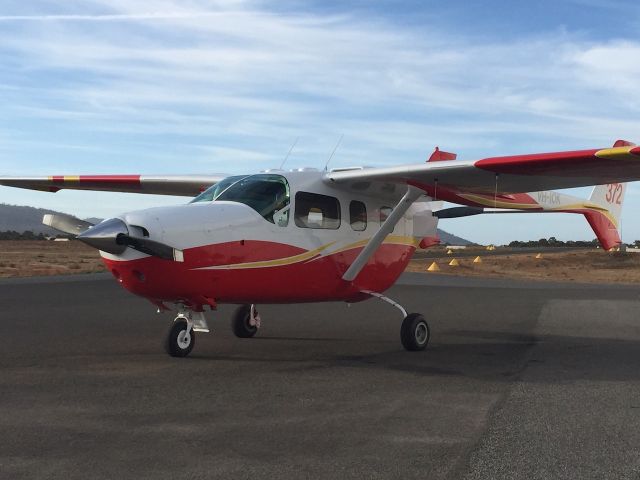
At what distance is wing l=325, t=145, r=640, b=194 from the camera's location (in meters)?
8.81

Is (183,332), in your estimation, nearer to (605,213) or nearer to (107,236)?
(107,236)

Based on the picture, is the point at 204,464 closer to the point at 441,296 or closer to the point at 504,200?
the point at 504,200

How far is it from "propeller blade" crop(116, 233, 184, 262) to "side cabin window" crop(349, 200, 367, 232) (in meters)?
3.35

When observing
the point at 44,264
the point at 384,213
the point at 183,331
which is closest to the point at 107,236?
the point at 183,331

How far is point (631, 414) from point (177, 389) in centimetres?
417

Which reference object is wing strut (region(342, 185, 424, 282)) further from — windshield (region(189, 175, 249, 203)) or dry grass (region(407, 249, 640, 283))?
dry grass (region(407, 249, 640, 283))

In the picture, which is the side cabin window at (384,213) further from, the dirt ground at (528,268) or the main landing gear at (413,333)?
the dirt ground at (528,268)

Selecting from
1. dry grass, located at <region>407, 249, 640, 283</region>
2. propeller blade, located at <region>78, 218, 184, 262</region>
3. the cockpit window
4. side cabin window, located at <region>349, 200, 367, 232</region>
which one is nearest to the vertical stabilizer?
side cabin window, located at <region>349, 200, 367, 232</region>

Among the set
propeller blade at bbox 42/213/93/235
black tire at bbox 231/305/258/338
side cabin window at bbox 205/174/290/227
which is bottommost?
black tire at bbox 231/305/258/338

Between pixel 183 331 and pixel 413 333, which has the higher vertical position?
pixel 183 331

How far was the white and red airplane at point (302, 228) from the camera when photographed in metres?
7.97

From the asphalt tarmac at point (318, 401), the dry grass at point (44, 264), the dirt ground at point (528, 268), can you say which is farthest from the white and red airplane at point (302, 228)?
the dirt ground at point (528, 268)

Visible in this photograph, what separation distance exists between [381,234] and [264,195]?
2.00m

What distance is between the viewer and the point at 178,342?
8969mm
